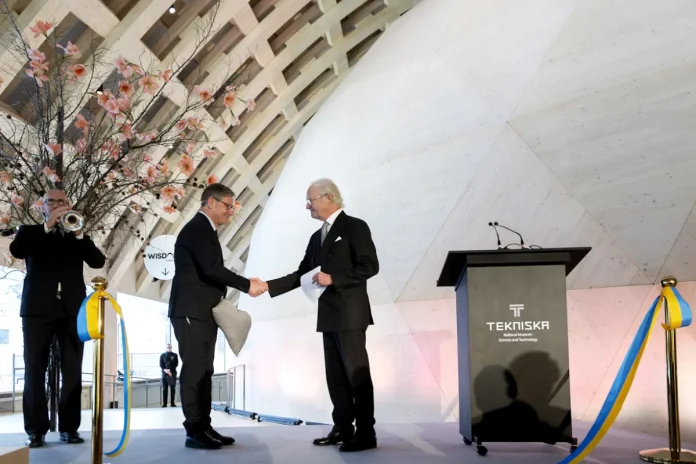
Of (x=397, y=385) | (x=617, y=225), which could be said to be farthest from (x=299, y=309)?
(x=617, y=225)

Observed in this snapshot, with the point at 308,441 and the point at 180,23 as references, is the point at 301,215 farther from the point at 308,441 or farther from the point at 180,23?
the point at 180,23

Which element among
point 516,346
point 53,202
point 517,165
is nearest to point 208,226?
point 53,202

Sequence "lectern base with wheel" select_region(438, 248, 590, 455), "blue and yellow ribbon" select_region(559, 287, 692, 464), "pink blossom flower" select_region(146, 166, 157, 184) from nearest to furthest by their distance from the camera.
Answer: "blue and yellow ribbon" select_region(559, 287, 692, 464)
"lectern base with wheel" select_region(438, 248, 590, 455)
"pink blossom flower" select_region(146, 166, 157, 184)

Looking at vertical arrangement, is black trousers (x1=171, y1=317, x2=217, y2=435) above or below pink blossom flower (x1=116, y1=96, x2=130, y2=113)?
below

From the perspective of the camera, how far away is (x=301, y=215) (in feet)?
24.0

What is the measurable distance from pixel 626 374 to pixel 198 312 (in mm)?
2331

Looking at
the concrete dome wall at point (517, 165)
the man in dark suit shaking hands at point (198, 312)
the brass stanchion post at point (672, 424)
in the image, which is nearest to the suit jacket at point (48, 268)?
the man in dark suit shaking hands at point (198, 312)

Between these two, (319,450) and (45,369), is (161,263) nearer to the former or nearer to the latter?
(45,369)

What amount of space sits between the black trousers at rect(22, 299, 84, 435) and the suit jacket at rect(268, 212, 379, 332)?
5.19 ft

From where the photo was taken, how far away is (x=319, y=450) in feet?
11.3

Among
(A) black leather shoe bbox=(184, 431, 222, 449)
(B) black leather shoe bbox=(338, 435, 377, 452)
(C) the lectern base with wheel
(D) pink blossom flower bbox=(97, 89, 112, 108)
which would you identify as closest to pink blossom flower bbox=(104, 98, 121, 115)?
(D) pink blossom flower bbox=(97, 89, 112, 108)

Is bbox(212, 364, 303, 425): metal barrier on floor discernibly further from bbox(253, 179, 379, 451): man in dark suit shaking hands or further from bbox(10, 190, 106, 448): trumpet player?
bbox(10, 190, 106, 448): trumpet player

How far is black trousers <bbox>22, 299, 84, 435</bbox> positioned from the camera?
3707mm

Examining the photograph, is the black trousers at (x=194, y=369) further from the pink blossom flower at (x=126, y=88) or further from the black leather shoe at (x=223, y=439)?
the pink blossom flower at (x=126, y=88)
